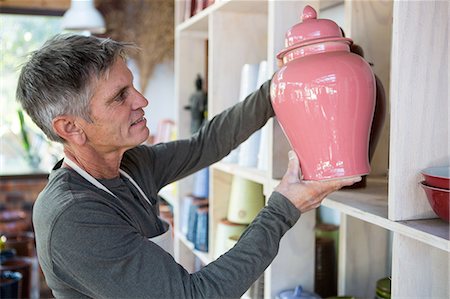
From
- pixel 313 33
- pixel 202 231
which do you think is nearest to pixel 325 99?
pixel 313 33

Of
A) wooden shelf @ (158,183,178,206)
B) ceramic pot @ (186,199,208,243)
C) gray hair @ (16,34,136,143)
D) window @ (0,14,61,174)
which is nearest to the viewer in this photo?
gray hair @ (16,34,136,143)

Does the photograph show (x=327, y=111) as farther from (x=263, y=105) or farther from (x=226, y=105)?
(x=226, y=105)

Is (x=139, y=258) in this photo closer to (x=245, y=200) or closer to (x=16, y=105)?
(x=245, y=200)

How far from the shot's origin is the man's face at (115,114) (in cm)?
108

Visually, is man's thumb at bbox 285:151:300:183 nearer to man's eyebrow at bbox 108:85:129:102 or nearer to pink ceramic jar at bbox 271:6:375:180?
pink ceramic jar at bbox 271:6:375:180

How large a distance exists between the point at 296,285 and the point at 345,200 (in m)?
0.43

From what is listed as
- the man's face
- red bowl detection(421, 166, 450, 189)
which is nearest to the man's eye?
the man's face

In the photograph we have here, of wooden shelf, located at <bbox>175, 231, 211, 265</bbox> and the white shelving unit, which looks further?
wooden shelf, located at <bbox>175, 231, 211, 265</bbox>

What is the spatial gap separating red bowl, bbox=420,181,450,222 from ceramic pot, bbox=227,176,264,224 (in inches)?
34.2

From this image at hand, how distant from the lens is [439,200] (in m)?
0.83

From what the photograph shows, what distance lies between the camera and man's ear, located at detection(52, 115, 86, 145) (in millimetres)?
1089

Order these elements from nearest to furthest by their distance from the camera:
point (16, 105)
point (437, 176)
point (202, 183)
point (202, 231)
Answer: point (437, 176) < point (202, 231) < point (202, 183) < point (16, 105)

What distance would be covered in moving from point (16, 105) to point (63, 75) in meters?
3.65

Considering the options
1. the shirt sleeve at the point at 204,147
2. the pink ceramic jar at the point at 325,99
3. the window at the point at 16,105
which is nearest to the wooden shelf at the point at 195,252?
the shirt sleeve at the point at 204,147
